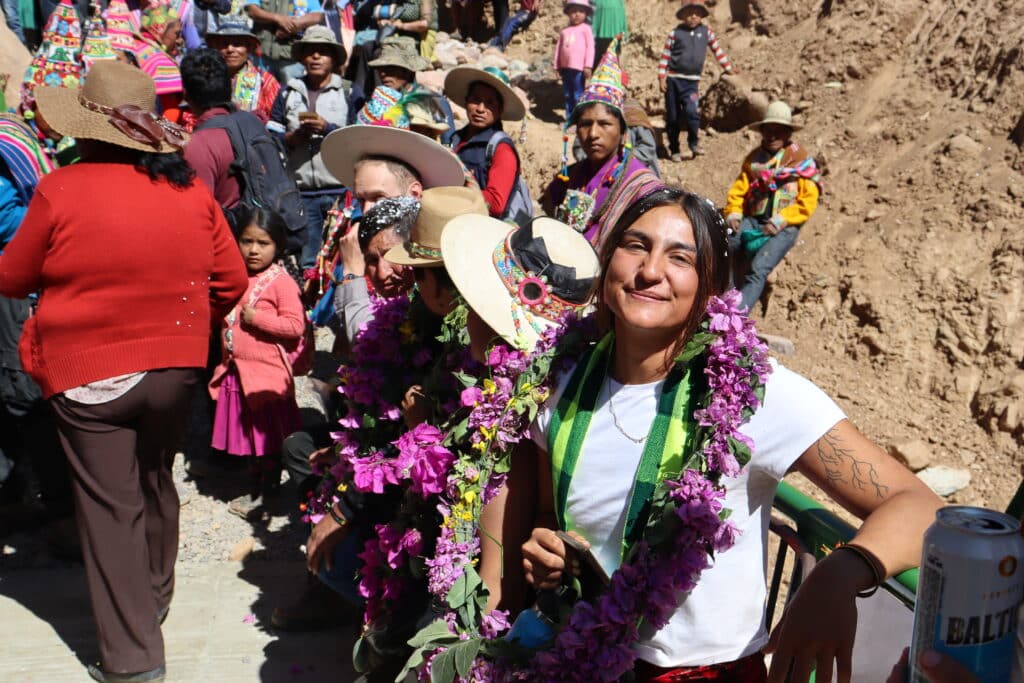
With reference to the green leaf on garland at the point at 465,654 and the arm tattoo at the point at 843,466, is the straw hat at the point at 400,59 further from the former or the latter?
the arm tattoo at the point at 843,466

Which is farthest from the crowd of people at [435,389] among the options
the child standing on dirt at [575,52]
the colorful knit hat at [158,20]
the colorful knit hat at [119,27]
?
the child standing on dirt at [575,52]

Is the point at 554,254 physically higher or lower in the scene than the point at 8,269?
higher

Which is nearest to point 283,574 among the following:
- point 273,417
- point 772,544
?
point 273,417

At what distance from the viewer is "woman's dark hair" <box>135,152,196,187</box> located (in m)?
3.55

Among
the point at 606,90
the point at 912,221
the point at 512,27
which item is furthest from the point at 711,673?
the point at 512,27

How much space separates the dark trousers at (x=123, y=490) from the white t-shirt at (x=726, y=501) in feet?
7.09

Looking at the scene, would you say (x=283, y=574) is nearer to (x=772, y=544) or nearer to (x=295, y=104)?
(x=772, y=544)

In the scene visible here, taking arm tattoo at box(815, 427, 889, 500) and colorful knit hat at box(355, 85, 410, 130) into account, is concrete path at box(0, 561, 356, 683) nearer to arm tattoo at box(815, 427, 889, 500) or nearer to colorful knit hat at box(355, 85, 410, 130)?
arm tattoo at box(815, 427, 889, 500)

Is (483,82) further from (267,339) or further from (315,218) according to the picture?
(267,339)

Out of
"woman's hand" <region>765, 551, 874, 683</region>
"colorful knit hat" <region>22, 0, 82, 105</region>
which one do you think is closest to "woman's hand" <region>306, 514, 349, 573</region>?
"woman's hand" <region>765, 551, 874, 683</region>

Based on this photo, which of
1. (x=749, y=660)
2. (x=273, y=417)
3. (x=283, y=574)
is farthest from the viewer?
(x=273, y=417)

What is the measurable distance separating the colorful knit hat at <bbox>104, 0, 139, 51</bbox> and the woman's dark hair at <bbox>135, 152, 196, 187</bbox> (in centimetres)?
536

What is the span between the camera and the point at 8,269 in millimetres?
3438

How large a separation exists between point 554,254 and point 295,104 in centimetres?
529
